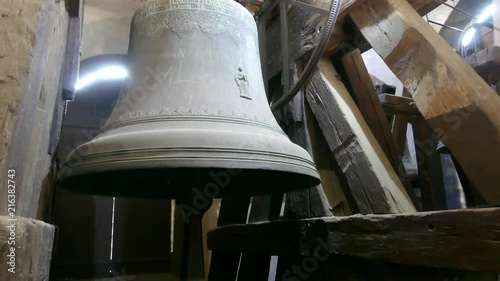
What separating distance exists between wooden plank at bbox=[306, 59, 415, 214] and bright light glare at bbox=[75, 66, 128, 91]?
5.82 feet


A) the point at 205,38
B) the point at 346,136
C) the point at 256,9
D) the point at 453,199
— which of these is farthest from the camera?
the point at 453,199

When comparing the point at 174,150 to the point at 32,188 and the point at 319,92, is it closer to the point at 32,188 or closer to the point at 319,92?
the point at 32,188

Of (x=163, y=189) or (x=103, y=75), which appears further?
(x=103, y=75)

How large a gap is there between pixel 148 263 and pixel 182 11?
8.10 feet

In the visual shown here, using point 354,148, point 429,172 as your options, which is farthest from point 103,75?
point 429,172

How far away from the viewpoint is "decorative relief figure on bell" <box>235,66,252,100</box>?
134 centimetres

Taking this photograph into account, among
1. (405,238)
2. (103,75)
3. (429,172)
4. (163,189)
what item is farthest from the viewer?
(103,75)

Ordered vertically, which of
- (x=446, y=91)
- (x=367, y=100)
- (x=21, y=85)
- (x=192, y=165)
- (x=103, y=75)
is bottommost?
(x=192, y=165)

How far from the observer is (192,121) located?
1.15 m

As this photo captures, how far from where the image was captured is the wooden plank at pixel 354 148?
150cm

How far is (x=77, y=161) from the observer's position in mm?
1165

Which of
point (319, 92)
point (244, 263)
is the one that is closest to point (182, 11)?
point (319, 92)

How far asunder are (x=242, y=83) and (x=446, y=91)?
24.1 inches

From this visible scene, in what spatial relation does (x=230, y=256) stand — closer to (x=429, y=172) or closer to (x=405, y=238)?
(x=405, y=238)
